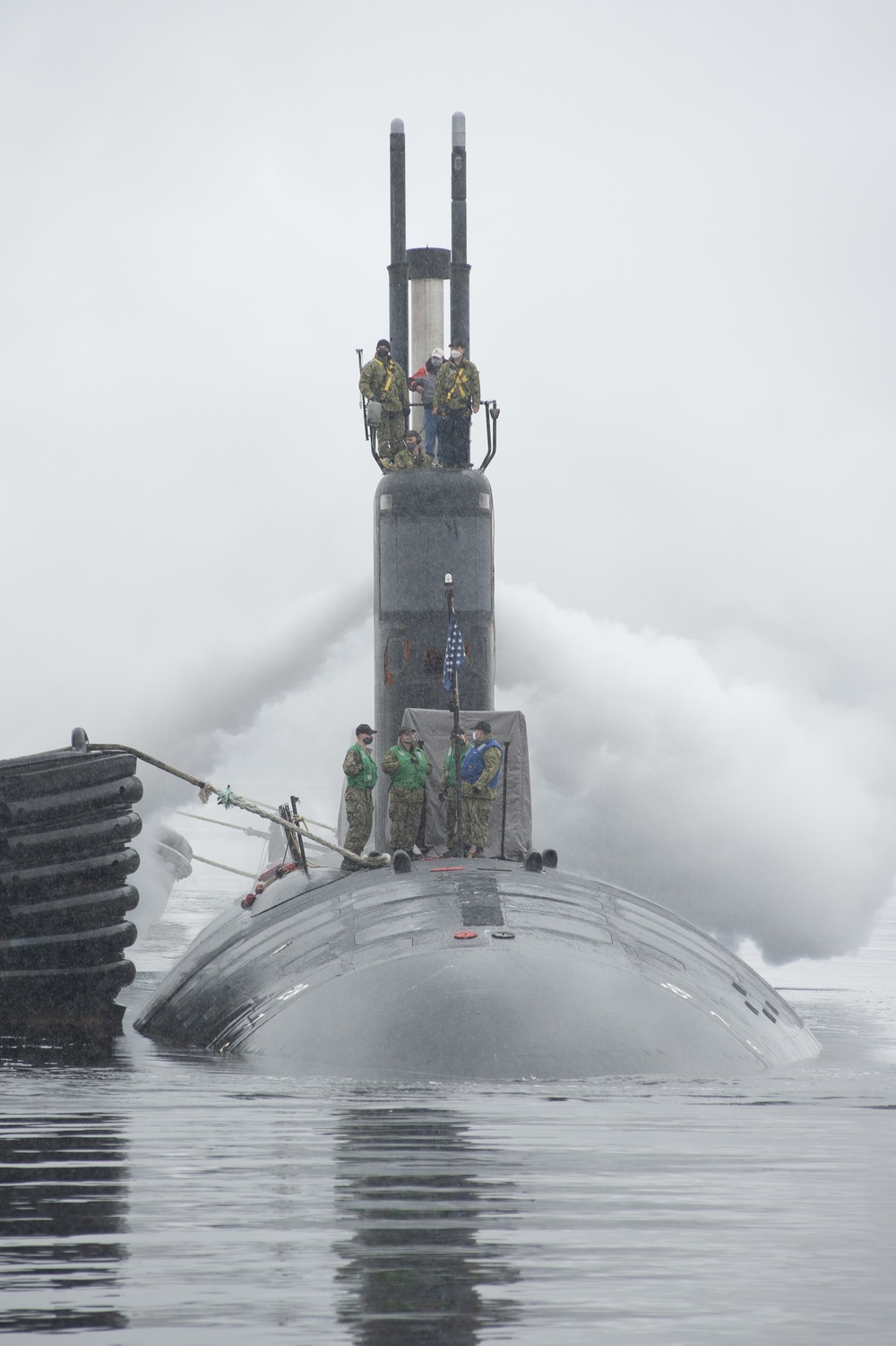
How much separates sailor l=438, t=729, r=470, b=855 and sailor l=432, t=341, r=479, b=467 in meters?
4.02

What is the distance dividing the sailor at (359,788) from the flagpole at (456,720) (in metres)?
1.19

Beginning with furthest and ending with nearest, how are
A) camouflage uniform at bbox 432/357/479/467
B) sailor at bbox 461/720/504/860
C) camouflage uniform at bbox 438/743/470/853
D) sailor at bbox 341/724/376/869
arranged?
1. camouflage uniform at bbox 432/357/479/467
2. sailor at bbox 341/724/376/869
3. camouflage uniform at bbox 438/743/470/853
4. sailor at bbox 461/720/504/860

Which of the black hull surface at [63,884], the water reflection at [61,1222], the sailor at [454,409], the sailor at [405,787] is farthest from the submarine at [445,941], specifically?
the water reflection at [61,1222]

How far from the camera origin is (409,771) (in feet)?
73.3

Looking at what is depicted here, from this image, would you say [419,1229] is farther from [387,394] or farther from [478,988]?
[387,394]

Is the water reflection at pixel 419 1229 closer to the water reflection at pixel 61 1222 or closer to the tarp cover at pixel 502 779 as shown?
the water reflection at pixel 61 1222

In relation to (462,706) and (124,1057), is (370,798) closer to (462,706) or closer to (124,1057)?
(462,706)

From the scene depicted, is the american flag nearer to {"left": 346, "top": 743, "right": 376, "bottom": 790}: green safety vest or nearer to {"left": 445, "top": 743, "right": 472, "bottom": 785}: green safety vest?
{"left": 445, "top": 743, "right": 472, "bottom": 785}: green safety vest

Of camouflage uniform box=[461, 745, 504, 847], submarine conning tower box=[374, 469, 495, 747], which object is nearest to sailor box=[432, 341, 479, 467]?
submarine conning tower box=[374, 469, 495, 747]

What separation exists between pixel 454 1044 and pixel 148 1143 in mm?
3519

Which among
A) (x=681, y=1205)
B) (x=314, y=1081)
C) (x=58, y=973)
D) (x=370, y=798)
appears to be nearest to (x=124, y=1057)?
(x=58, y=973)

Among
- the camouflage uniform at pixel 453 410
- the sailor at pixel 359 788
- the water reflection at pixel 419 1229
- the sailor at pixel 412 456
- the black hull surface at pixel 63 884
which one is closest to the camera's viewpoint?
the water reflection at pixel 419 1229

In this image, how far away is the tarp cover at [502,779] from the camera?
22562 mm

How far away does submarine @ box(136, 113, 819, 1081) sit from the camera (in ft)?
52.5
